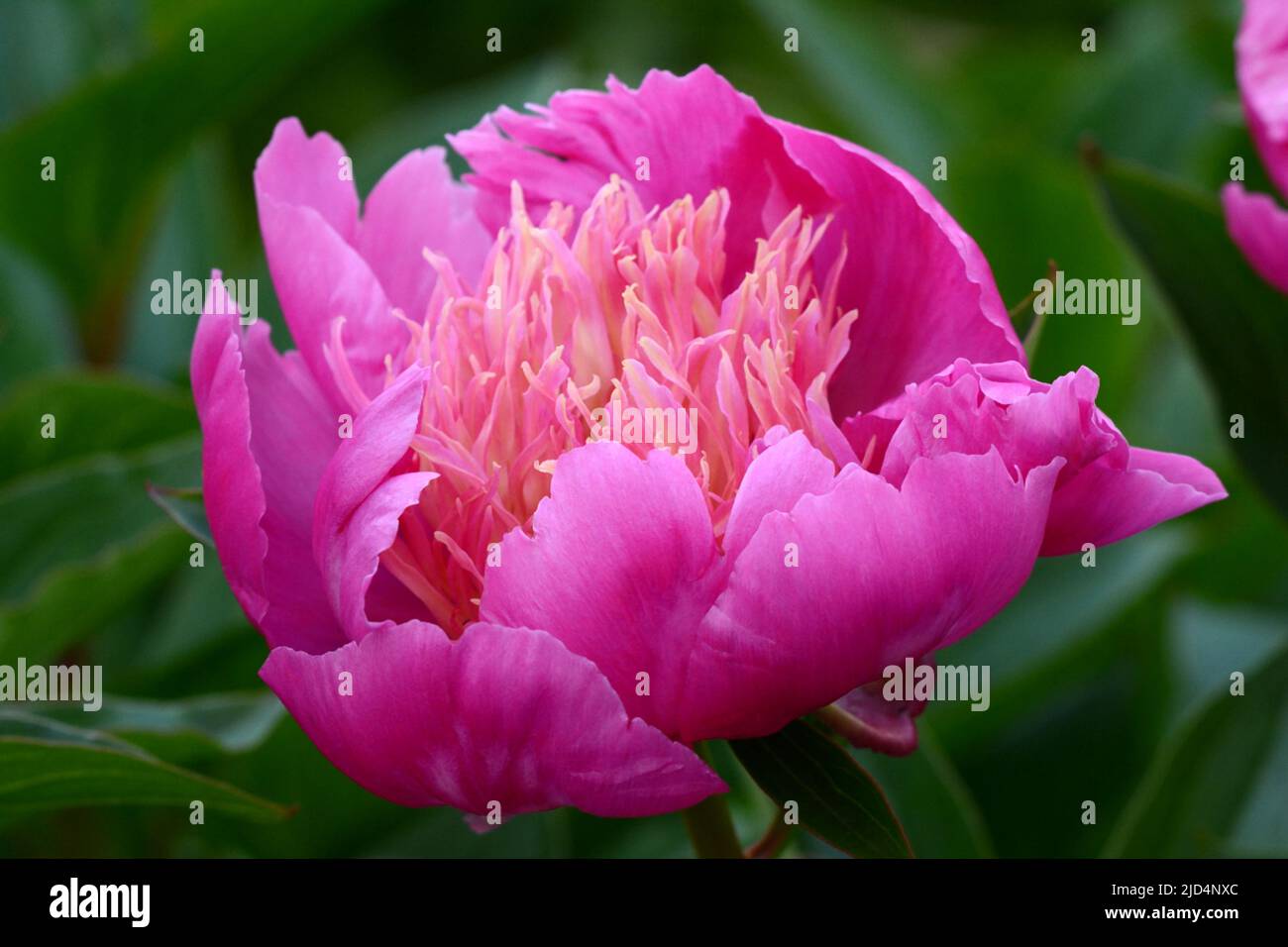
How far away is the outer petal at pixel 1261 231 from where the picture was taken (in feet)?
2.27

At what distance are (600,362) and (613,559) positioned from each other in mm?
125

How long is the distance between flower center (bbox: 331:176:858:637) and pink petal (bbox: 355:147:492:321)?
0.10ft

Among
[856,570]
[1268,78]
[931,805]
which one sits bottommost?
[931,805]

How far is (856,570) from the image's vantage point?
1.53 ft

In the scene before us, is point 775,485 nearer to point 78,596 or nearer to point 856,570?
point 856,570

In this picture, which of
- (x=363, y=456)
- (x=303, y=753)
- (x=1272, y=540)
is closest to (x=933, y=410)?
(x=363, y=456)

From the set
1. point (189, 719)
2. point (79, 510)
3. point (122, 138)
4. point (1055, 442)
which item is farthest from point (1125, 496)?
point (122, 138)

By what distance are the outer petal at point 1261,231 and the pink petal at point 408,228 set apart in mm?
347

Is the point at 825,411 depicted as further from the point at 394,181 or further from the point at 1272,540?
the point at 1272,540

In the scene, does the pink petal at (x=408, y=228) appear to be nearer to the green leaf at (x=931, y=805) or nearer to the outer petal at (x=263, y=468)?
the outer petal at (x=263, y=468)

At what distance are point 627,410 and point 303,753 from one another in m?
0.43

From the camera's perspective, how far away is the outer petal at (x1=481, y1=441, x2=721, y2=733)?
478mm

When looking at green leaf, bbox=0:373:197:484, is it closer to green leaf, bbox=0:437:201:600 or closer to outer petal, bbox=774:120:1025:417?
green leaf, bbox=0:437:201:600

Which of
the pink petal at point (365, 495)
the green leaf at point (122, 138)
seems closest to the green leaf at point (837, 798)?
the pink petal at point (365, 495)
